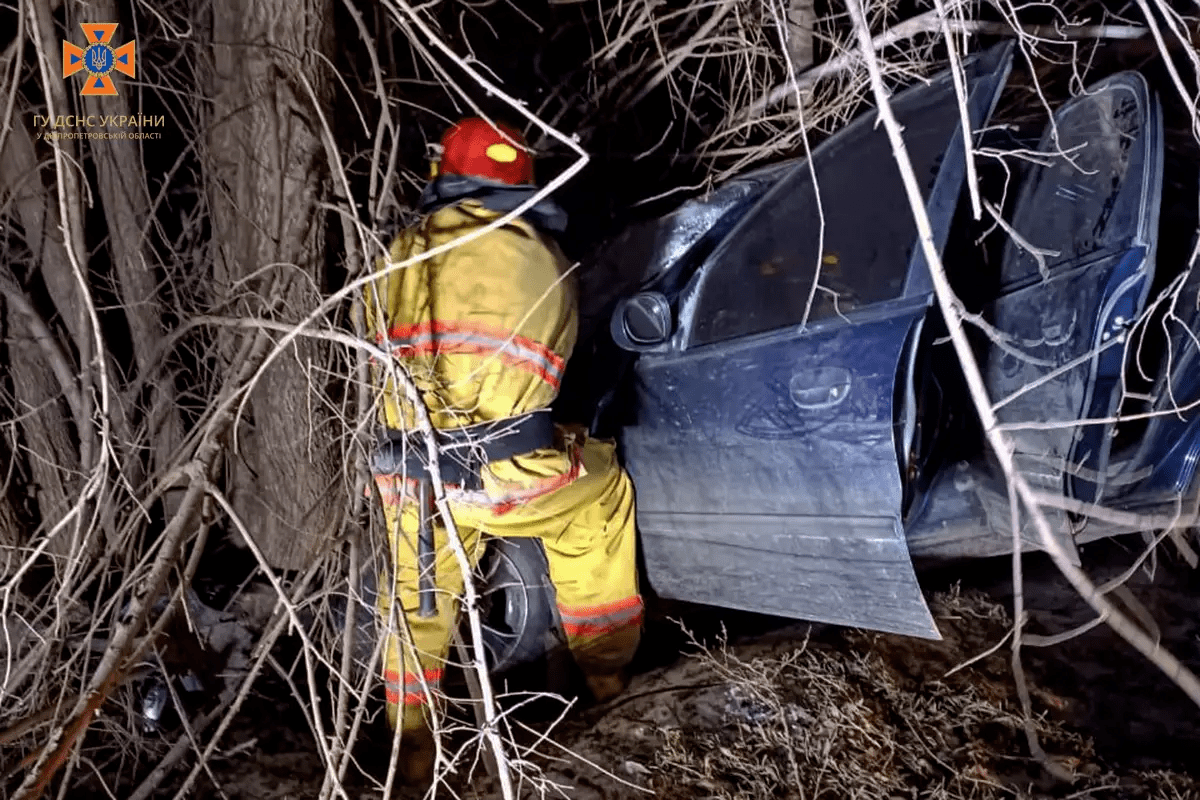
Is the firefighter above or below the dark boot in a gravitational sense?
above

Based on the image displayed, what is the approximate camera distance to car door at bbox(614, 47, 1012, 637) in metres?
2.30

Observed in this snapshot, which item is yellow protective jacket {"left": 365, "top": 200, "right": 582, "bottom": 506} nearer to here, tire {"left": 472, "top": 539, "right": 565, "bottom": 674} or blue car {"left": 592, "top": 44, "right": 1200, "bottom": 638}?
blue car {"left": 592, "top": 44, "right": 1200, "bottom": 638}

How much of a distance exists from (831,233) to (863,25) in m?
0.89

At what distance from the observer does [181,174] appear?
3545 mm

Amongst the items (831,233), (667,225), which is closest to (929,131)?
(831,233)

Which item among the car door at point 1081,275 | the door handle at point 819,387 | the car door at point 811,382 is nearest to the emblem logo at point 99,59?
the car door at point 811,382

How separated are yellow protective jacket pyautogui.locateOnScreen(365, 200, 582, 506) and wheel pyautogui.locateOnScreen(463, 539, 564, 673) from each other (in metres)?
0.61

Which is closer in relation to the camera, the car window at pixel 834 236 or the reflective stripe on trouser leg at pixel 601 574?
the car window at pixel 834 236

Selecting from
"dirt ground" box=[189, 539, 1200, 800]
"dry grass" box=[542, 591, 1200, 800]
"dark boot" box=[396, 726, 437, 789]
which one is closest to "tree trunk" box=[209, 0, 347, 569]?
"dark boot" box=[396, 726, 437, 789]

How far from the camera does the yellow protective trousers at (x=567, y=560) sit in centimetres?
266

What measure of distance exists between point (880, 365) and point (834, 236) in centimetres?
41

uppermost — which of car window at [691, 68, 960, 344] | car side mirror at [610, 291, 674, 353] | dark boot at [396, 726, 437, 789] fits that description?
car window at [691, 68, 960, 344]

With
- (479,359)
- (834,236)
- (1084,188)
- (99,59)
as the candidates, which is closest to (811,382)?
(834,236)

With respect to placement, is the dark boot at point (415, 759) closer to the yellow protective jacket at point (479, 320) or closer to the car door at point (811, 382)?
the yellow protective jacket at point (479, 320)
